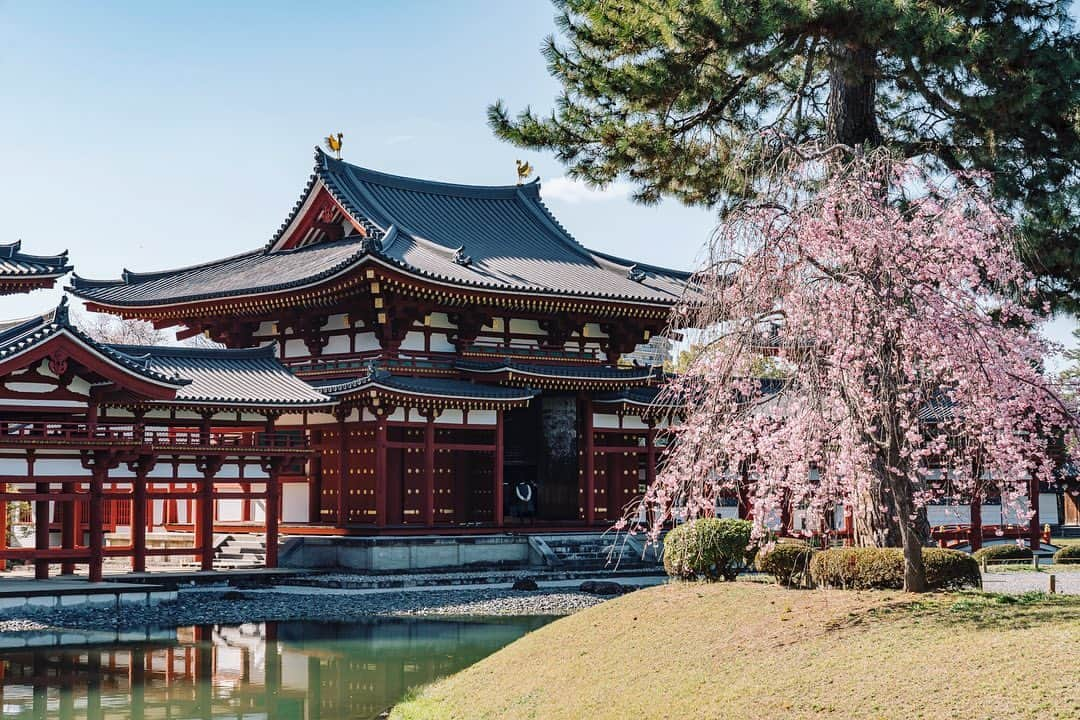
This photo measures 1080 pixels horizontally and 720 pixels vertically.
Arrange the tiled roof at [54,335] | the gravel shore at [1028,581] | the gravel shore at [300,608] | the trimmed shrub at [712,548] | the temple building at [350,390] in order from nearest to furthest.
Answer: the trimmed shrub at [712,548], the gravel shore at [1028,581], the gravel shore at [300,608], the tiled roof at [54,335], the temple building at [350,390]

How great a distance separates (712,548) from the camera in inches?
711

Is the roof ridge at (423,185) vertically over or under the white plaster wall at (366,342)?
over

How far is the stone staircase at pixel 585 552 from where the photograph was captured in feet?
108

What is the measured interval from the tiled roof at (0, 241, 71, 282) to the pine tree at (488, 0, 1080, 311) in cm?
1180

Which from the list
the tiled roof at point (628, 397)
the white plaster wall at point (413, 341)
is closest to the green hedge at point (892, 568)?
the tiled roof at point (628, 397)

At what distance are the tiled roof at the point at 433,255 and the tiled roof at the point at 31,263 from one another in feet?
26.7

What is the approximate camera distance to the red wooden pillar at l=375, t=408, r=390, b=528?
32156 millimetres

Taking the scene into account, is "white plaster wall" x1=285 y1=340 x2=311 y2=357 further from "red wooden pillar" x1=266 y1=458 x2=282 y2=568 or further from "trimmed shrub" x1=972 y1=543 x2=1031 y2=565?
"trimmed shrub" x1=972 y1=543 x2=1031 y2=565

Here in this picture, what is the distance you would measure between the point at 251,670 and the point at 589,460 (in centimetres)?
1847

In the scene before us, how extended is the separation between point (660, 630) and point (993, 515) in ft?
88.8

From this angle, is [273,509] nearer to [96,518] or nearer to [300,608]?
[96,518]

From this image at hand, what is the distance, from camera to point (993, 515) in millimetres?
39031

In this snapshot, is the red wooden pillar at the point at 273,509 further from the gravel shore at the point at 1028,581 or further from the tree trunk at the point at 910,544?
the tree trunk at the point at 910,544

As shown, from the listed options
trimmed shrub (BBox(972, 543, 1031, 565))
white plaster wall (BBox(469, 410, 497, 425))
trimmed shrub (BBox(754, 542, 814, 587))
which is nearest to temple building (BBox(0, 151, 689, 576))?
white plaster wall (BBox(469, 410, 497, 425))
